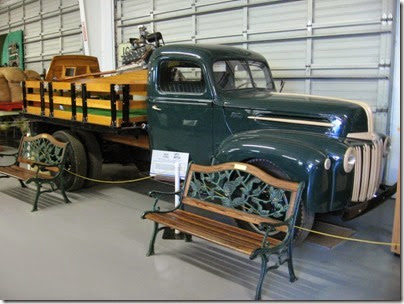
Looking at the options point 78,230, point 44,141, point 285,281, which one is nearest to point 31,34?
point 44,141

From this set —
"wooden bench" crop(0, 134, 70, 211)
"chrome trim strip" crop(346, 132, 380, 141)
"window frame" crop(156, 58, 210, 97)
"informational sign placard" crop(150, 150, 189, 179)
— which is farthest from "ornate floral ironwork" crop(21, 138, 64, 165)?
"chrome trim strip" crop(346, 132, 380, 141)

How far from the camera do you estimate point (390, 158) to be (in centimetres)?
530

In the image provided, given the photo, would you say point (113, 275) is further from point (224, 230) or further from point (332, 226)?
point (332, 226)

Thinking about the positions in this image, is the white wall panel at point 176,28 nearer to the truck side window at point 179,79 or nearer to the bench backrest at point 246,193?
the truck side window at point 179,79

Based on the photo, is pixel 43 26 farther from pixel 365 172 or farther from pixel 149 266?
pixel 365 172

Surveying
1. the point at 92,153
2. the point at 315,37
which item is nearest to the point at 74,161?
the point at 92,153

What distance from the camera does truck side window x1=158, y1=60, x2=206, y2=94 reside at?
430 centimetres

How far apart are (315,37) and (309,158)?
3.25 metres

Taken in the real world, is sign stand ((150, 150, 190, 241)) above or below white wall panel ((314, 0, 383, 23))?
below

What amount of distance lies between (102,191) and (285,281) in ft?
10.4

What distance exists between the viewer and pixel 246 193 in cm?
334

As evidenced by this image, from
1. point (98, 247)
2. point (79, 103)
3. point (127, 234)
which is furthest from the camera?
point (79, 103)

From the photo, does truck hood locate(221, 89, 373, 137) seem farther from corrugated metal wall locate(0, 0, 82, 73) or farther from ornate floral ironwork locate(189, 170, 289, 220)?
corrugated metal wall locate(0, 0, 82, 73)

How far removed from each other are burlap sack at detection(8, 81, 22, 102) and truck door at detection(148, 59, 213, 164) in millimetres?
4859
